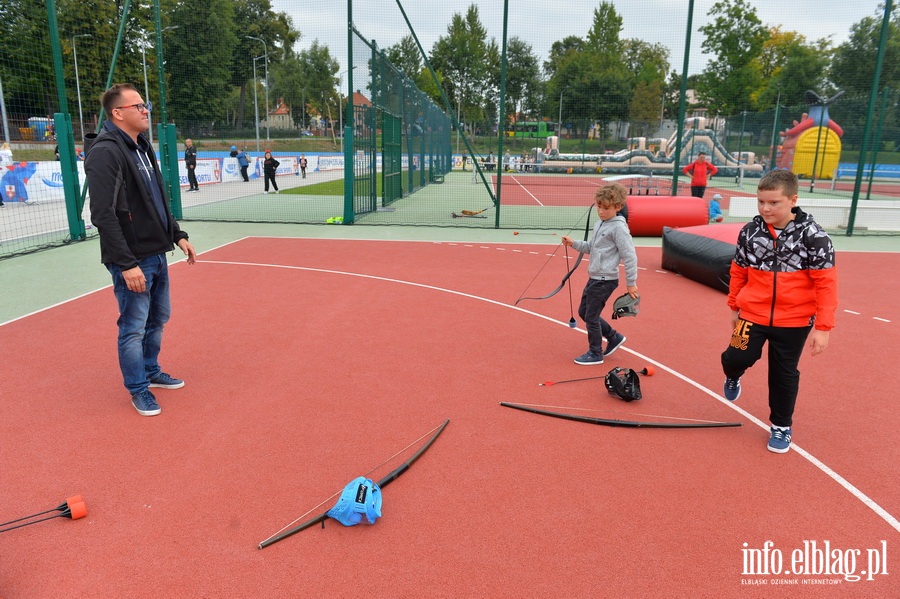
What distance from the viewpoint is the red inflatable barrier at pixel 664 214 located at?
1271cm

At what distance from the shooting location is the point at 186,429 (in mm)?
4148

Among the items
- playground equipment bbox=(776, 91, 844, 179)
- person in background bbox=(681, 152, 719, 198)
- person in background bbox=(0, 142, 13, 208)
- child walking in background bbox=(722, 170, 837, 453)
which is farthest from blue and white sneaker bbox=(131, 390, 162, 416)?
playground equipment bbox=(776, 91, 844, 179)

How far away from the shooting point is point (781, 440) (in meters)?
3.93

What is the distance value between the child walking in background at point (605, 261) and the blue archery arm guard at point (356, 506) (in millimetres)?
2874

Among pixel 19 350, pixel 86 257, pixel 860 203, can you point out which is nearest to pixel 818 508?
pixel 19 350

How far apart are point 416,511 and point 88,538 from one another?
1.63 m

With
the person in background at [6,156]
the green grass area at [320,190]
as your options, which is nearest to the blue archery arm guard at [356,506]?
the person in background at [6,156]

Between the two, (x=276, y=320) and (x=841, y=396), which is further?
(x=276, y=320)

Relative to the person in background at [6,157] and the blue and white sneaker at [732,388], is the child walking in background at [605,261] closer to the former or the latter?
the blue and white sneaker at [732,388]

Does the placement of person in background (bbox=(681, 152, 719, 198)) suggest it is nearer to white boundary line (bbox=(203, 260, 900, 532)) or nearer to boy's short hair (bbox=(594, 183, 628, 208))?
white boundary line (bbox=(203, 260, 900, 532))

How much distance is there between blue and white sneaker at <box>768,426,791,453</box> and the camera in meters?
3.93

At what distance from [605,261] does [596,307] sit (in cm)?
42

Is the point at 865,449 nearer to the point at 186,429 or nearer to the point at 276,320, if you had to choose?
the point at 186,429

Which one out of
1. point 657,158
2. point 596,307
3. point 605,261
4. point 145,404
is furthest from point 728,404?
point 657,158
